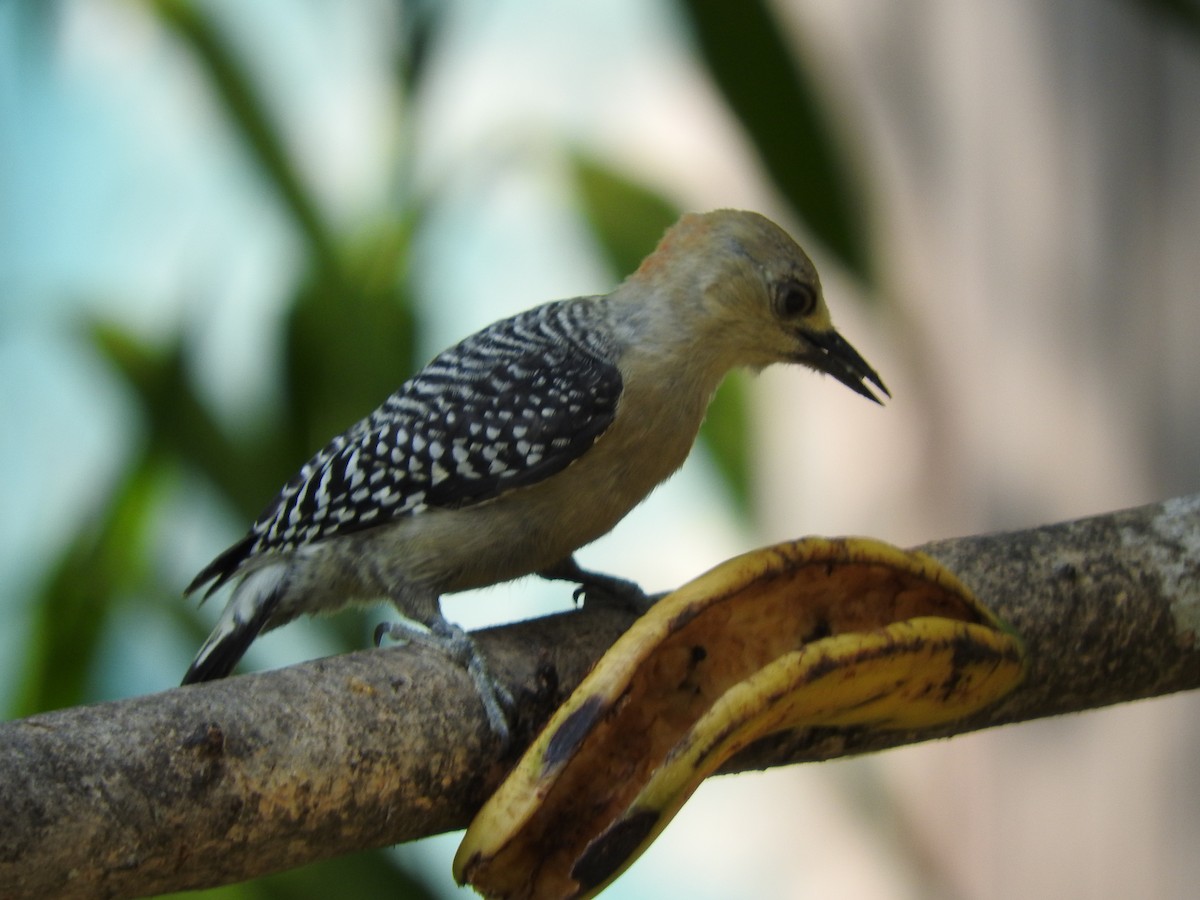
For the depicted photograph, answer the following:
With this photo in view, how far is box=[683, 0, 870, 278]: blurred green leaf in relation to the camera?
1199 mm

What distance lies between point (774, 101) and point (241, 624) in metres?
0.77

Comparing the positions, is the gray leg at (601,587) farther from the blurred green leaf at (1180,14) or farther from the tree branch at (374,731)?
the blurred green leaf at (1180,14)

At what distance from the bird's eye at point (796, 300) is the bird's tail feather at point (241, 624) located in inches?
23.8

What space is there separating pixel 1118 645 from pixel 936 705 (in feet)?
0.75

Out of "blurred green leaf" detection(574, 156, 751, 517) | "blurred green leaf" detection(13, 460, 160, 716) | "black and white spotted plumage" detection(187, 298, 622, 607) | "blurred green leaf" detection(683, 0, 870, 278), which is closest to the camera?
"blurred green leaf" detection(683, 0, 870, 278)

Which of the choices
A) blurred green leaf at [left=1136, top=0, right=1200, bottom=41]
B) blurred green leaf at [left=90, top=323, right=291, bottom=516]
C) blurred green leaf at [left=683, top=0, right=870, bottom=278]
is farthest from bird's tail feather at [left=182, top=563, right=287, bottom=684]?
blurred green leaf at [left=1136, top=0, right=1200, bottom=41]

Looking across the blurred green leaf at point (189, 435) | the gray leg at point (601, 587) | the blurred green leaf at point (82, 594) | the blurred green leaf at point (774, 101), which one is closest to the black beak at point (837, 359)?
the blurred green leaf at point (774, 101)

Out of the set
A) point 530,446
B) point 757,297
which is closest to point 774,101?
point 757,297

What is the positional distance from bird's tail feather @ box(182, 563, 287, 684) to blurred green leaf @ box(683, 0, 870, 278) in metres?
0.67

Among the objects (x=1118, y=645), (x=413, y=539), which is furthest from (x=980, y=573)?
(x=413, y=539)

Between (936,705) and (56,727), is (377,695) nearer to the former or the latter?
(56,727)

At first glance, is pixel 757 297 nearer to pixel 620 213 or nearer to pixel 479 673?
pixel 620 213

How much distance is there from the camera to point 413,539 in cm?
134

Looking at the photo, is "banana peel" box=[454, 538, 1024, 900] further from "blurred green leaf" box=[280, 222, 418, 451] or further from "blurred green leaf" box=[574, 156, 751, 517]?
"blurred green leaf" box=[280, 222, 418, 451]
